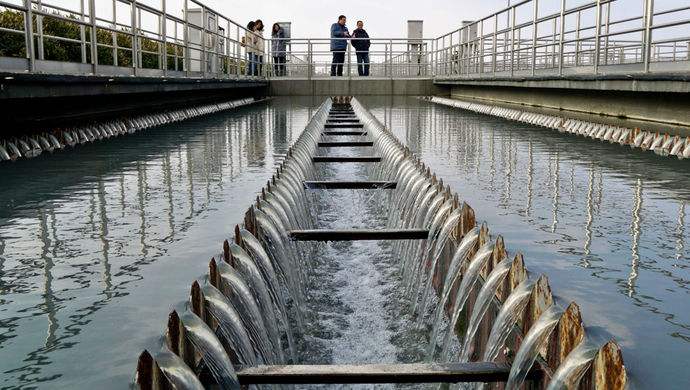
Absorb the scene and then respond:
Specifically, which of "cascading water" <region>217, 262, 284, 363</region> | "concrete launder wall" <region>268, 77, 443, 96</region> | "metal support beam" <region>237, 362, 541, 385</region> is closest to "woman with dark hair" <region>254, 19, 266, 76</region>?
"concrete launder wall" <region>268, 77, 443, 96</region>

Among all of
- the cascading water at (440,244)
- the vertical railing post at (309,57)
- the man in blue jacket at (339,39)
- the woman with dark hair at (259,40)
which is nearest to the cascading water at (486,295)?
the cascading water at (440,244)

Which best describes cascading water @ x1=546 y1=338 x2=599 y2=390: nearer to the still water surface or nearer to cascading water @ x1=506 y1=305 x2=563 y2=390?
cascading water @ x1=506 y1=305 x2=563 y2=390

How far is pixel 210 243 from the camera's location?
5.20 meters

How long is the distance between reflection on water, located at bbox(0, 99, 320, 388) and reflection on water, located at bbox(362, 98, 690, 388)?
2.11 m

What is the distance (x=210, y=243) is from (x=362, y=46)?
90.6ft

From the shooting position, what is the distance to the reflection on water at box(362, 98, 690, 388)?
11.8 ft

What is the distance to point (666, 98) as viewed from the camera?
11.7 m

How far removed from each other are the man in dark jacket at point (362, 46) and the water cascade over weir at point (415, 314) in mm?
26592

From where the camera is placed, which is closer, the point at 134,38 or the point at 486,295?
the point at 486,295

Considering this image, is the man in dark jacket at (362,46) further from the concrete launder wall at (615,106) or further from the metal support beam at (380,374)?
the metal support beam at (380,374)

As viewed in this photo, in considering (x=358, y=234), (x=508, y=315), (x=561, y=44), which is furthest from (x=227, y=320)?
(x=561, y=44)

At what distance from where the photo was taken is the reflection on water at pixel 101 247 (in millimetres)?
3225

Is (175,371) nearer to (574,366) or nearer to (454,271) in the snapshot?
(574,366)

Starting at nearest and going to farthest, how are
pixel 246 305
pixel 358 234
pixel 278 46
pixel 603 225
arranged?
pixel 246 305 → pixel 358 234 → pixel 603 225 → pixel 278 46
